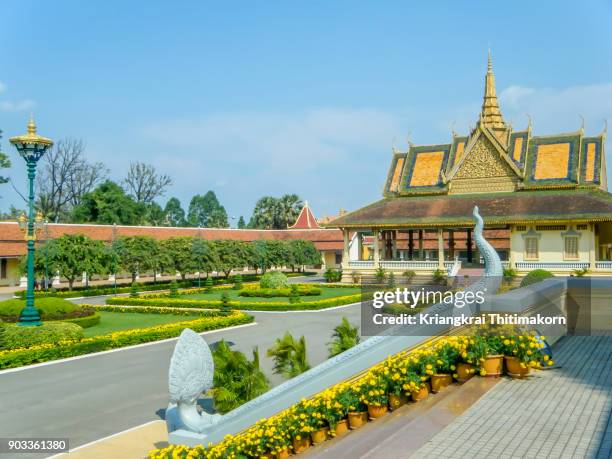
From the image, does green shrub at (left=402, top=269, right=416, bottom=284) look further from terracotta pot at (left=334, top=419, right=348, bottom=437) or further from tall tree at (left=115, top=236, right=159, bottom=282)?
terracotta pot at (left=334, top=419, right=348, bottom=437)

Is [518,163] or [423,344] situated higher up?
[518,163]

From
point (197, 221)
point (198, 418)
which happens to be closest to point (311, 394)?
point (198, 418)

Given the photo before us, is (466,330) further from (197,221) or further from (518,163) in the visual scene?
(197,221)

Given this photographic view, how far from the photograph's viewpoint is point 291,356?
1010 centimetres

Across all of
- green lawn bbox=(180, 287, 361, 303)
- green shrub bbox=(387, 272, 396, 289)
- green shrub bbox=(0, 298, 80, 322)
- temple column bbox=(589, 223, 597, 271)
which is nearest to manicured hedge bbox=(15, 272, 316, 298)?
green lawn bbox=(180, 287, 361, 303)

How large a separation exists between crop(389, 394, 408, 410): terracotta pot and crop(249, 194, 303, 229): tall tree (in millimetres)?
68594

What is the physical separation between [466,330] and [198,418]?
14.6ft

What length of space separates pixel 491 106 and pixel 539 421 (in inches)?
1777

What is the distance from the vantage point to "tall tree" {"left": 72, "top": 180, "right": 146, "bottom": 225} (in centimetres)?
6134

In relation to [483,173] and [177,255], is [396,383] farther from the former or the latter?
[483,173]

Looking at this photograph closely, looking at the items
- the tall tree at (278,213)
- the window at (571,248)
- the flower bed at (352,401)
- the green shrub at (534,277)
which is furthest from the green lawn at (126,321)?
the tall tree at (278,213)

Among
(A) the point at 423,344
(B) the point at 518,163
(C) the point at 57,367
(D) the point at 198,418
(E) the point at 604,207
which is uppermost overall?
(B) the point at 518,163

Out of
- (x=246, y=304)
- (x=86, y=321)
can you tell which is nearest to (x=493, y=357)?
(x=86, y=321)

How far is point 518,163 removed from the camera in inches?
1654
